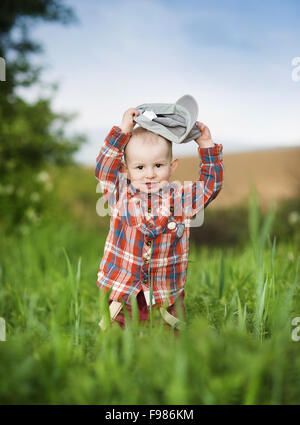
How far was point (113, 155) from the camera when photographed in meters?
1.64

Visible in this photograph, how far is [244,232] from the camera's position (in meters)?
6.25

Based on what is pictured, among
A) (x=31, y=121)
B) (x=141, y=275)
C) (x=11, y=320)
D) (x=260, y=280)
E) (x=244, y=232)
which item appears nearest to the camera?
(x=260, y=280)

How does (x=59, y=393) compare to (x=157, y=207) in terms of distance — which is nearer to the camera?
(x=59, y=393)

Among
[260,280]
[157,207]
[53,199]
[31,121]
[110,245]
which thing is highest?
[31,121]

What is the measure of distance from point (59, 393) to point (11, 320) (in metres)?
1.10

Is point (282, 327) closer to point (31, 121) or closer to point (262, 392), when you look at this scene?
point (262, 392)

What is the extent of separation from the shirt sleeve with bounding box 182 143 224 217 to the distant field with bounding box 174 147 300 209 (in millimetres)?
4210

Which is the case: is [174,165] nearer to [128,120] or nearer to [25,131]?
[128,120]

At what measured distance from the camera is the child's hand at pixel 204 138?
1.69 meters

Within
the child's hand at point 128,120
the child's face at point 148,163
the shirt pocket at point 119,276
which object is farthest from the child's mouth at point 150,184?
the shirt pocket at point 119,276

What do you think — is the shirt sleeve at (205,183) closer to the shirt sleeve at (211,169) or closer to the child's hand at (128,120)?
the shirt sleeve at (211,169)

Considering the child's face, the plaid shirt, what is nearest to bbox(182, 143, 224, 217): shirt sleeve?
the plaid shirt

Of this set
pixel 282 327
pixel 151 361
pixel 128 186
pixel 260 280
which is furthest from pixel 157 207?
pixel 151 361
